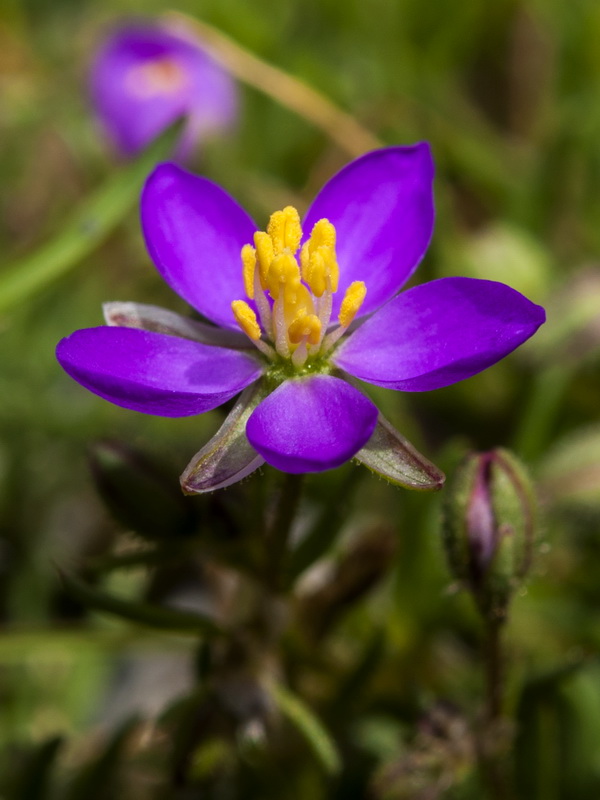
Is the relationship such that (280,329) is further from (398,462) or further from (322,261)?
(398,462)

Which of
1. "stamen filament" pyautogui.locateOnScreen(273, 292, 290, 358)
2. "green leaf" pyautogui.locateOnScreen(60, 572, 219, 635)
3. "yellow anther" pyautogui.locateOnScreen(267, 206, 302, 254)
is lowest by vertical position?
"green leaf" pyautogui.locateOnScreen(60, 572, 219, 635)

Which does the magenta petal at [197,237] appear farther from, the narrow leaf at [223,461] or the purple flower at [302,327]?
the narrow leaf at [223,461]

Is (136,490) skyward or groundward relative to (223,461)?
groundward

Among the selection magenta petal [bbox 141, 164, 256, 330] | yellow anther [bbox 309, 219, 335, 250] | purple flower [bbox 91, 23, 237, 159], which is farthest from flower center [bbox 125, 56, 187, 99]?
A: yellow anther [bbox 309, 219, 335, 250]

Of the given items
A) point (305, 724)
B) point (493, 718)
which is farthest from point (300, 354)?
point (493, 718)

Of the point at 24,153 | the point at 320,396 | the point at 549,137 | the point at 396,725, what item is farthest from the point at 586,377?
the point at 24,153

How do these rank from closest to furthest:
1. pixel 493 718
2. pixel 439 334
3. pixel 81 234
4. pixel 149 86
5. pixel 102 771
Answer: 1. pixel 439 334
2. pixel 493 718
3. pixel 102 771
4. pixel 81 234
5. pixel 149 86

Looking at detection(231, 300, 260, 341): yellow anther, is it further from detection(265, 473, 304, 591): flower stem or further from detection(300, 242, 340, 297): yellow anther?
detection(265, 473, 304, 591): flower stem
